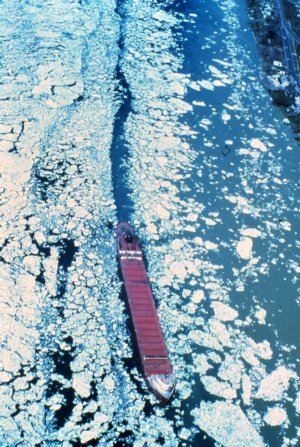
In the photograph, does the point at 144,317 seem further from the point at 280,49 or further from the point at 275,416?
the point at 280,49

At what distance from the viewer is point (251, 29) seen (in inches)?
347

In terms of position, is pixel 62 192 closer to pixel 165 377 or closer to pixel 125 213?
pixel 125 213

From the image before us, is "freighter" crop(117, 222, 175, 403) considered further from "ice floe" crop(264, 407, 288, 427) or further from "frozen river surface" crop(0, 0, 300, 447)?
"ice floe" crop(264, 407, 288, 427)

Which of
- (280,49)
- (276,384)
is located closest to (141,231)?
(276,384)

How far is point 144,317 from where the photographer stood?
443 cm

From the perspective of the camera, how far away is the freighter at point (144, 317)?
4061 mm

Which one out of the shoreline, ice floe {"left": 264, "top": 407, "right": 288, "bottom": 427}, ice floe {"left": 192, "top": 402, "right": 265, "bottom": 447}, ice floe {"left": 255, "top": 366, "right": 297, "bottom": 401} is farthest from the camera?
the shoreline

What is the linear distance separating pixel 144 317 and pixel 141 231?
1.09 meters

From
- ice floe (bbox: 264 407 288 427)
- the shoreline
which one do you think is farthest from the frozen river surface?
the shoreline

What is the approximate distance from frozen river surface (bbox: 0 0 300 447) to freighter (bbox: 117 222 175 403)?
0.09 meters

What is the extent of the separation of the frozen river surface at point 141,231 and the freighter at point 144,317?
0.09 meters

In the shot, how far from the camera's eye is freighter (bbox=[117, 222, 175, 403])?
4061 millimetres

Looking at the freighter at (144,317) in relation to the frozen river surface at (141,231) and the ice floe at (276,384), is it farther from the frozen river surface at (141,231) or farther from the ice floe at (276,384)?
the ice floe at (276,384)

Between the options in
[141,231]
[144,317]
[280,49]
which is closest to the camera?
[144,317]
